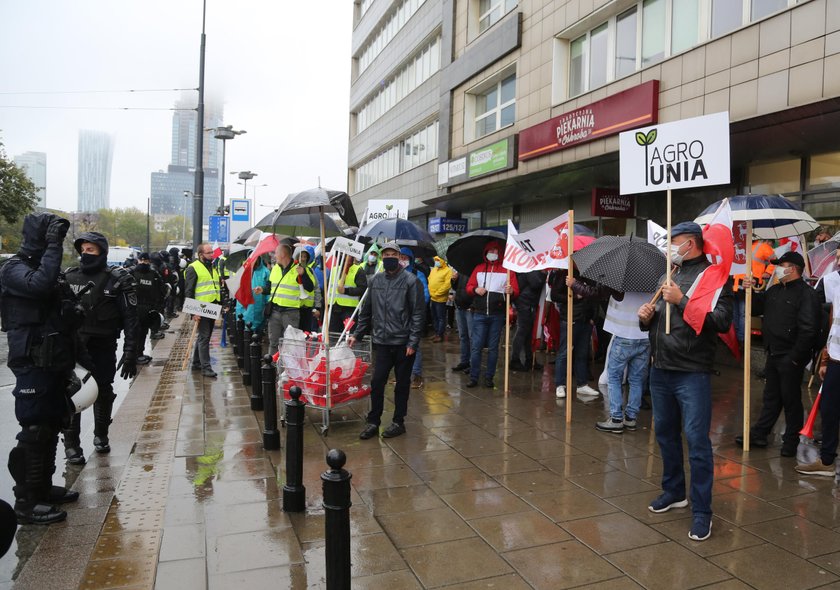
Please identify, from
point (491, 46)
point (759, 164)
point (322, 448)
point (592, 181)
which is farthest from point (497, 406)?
point (491, 46)

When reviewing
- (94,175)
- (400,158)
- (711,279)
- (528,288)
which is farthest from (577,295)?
(94,175)

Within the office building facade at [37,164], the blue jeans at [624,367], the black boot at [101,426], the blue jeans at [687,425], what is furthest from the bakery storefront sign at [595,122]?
the office building facade at [37,164]

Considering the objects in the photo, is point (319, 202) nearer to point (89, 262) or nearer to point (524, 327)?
point (89, 262)

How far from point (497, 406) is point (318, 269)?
5.54 m

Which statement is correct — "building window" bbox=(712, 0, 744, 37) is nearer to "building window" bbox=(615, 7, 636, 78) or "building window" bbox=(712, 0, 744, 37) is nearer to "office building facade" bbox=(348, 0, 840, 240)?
"office building facade" bbox=(348, 0, 840, 240)

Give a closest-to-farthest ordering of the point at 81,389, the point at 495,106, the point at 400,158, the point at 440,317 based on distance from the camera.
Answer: the point at 81,389
the point at 440,317
the point at 495,106
the point at 400,158

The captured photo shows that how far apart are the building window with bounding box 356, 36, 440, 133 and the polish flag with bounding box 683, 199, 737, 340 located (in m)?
22.9

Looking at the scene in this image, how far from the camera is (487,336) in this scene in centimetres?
914

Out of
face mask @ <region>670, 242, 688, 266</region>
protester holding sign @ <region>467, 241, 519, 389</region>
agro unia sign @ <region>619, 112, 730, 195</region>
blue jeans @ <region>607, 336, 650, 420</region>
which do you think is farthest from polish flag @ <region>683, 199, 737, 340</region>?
protester holding sign @ <region>467, 241, 519, 389</region>

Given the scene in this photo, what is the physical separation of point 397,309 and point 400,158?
25010mm

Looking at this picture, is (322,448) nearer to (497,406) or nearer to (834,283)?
(497,406)

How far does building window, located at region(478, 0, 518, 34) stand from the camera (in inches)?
736

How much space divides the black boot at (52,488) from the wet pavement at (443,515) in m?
0.16

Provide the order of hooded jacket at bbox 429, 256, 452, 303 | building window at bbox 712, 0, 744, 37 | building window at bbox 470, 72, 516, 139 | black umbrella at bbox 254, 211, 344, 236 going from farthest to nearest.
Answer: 1. building window at bbox 470, 72, 516, 139
2. hooded jacket at bbox 429, 256, 452, 303
3. building window at bbox 712, 0, 744, 37
4. black umbrella at bbox 254, 211, 344, 236
